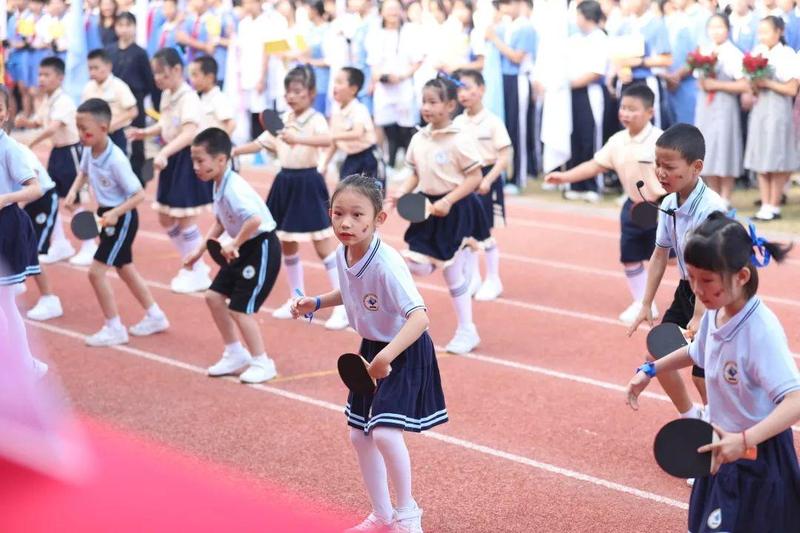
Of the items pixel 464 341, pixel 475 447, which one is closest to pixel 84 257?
pixel 464 341

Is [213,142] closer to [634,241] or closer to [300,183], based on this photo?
[300,183]

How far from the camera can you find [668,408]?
6.68 meters

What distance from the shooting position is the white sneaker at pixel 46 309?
29.2ft

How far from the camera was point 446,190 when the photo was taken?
7938mm

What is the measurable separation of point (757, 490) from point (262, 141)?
236 inches

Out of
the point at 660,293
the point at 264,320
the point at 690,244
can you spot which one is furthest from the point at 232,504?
the point at 660,293

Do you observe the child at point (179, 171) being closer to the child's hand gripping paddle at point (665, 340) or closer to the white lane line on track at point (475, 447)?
the white lane line on track at point (475, 447)

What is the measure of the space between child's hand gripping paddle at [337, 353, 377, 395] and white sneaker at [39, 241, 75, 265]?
7.00 m

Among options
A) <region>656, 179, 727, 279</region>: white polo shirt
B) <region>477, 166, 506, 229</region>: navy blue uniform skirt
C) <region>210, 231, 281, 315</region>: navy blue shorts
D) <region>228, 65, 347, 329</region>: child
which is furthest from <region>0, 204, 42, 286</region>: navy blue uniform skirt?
<region>656, 179, 727, 279</region>: white polo shirt

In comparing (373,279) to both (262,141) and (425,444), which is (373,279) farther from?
(262,141)

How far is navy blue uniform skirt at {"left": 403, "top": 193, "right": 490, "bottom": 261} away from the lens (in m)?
7.89

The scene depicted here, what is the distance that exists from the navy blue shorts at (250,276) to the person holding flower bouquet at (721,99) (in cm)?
650

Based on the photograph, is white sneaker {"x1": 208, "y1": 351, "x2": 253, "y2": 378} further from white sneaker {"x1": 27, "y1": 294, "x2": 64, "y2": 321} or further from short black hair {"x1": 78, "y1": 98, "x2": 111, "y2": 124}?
white sneaker {"x1": 27, "y1": 294, "x2": 64, "y2": 321}

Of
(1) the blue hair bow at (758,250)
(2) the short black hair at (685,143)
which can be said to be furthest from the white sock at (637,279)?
(1) the blue hair bow at (758,250)
